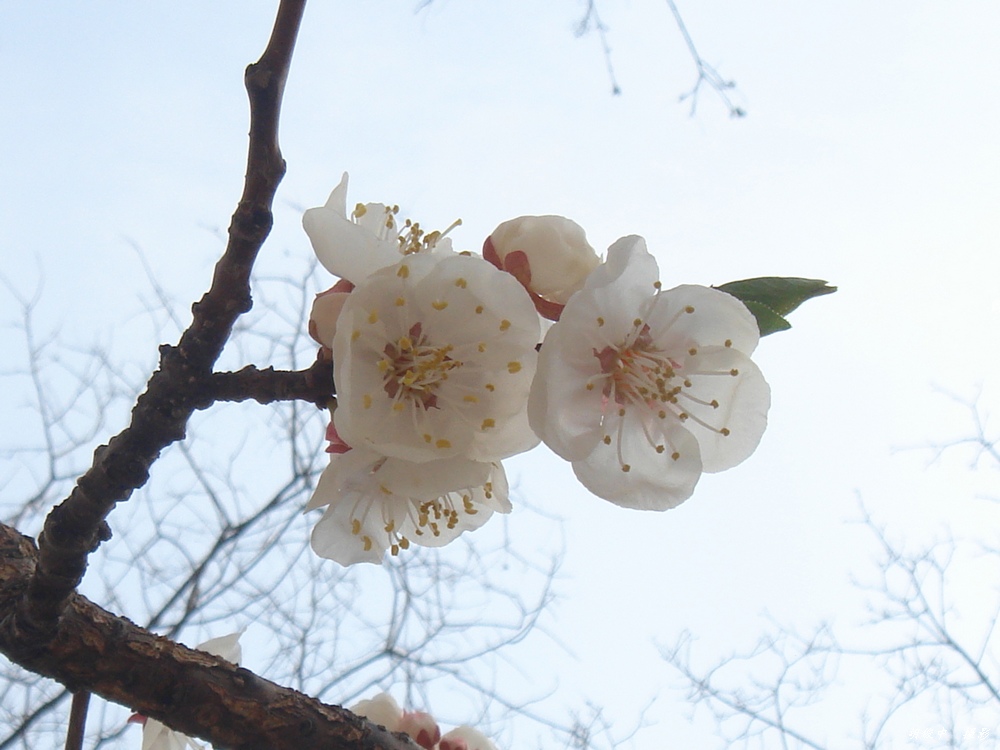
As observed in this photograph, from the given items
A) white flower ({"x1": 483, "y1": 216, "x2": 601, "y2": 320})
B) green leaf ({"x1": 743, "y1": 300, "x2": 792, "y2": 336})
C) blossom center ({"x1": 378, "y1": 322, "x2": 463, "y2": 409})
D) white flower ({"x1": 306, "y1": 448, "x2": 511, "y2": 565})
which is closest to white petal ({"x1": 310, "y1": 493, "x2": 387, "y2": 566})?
white flower ({"x1": 306, "y1": 448, "x2": 511, "y2": 565})

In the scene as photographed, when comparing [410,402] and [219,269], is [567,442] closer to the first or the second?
[410,402]

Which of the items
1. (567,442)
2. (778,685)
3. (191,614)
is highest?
(778,685)

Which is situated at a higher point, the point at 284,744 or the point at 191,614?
the point at 191,614

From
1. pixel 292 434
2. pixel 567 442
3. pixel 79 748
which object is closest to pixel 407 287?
pixel 567 442

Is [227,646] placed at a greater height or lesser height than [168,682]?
greater

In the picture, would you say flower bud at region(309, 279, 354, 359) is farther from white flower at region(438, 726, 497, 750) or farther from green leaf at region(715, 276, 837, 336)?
white flower at region(438, 726, 497, 750)

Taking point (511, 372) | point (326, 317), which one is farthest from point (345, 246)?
point (511, 372)

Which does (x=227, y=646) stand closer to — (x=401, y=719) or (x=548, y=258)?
(x=401, y=719)
